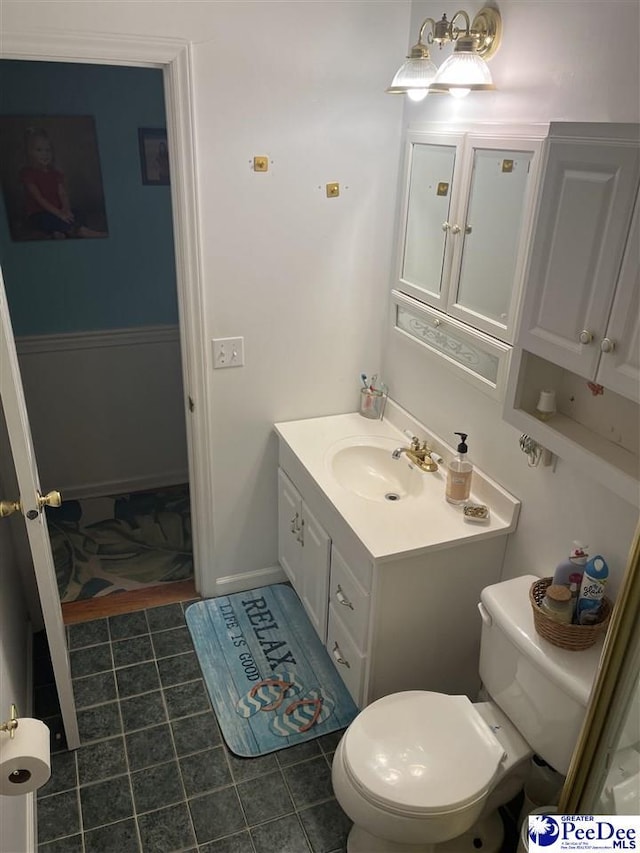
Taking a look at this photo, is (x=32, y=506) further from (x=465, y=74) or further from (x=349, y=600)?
(x=465, y=74)

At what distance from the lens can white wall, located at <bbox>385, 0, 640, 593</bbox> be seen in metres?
1.45

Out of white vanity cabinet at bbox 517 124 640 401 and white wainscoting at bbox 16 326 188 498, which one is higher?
white vanity cabinet at bbox 517 124 640 401

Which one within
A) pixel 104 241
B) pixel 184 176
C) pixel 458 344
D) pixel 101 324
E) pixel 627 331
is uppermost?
pixel 184 176

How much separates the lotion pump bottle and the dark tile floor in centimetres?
91

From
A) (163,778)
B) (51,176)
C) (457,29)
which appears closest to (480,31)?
(457,29)

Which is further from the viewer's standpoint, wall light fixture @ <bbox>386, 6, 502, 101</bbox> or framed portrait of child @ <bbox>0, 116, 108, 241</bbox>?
framed portrait of child @ <bbox>0, 116, 108, 241</bbox>

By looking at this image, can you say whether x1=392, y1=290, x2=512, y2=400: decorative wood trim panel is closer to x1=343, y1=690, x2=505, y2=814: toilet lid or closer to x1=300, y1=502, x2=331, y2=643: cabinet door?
x1=300, y1=502, x2=331, y2=643: cabinet door

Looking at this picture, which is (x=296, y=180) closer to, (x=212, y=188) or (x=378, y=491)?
(x=212, y=188)

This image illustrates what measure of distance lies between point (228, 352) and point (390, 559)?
101cm

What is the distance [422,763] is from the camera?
166 centimetres

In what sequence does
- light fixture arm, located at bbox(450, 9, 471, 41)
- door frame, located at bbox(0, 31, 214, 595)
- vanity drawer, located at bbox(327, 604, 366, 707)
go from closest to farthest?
light fixture arm, located at bbox(450, 9, 471, 41) → door frame, located at bbox(0, 31, 214, 595) → vanity drawer, located at bbox(327, 604, 366, 707)

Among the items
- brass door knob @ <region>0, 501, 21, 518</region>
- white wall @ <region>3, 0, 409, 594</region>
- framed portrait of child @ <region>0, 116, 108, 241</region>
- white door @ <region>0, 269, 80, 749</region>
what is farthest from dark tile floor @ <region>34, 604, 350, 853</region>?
framed portrait of child @ <region>0, 116, 108, 241</region>

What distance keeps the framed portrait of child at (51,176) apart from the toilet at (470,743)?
2.49m

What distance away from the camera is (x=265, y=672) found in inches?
96.0
